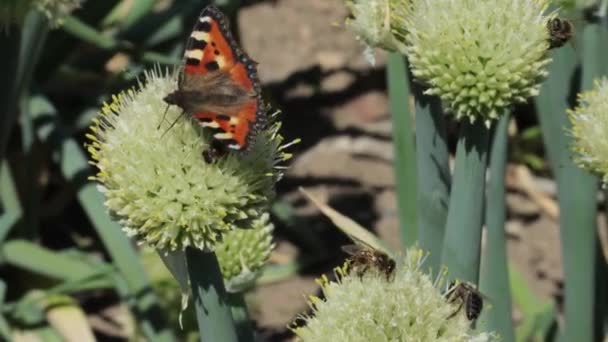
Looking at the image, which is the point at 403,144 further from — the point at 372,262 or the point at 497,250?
the point at 372,262

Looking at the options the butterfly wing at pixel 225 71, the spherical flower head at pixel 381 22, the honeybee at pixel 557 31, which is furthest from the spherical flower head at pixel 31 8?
the honeybee at pixel 557 31

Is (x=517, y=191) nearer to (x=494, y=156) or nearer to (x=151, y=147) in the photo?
(x=494, y=156)

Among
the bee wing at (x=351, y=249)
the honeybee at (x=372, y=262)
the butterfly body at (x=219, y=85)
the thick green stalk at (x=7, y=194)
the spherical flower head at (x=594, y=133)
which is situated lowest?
the honeybee at (x=372, y=262)

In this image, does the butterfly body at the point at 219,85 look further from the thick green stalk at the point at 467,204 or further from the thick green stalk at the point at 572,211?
the thick green stalk at the point at 572,211

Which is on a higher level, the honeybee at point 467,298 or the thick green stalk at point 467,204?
the thick green stalk at point 467,204

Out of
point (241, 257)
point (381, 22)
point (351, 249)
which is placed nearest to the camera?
point (351, 249)

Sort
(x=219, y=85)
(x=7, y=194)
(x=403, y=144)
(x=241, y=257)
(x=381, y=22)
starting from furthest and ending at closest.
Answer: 1. (x=7, y=194)
2. (x=403, y=144)
3. (x=241, y=257)
4. (x=381, y=22)
5. (x=219, y=85)

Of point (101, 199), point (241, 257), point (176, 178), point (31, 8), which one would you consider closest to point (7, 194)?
point (101, 199)
